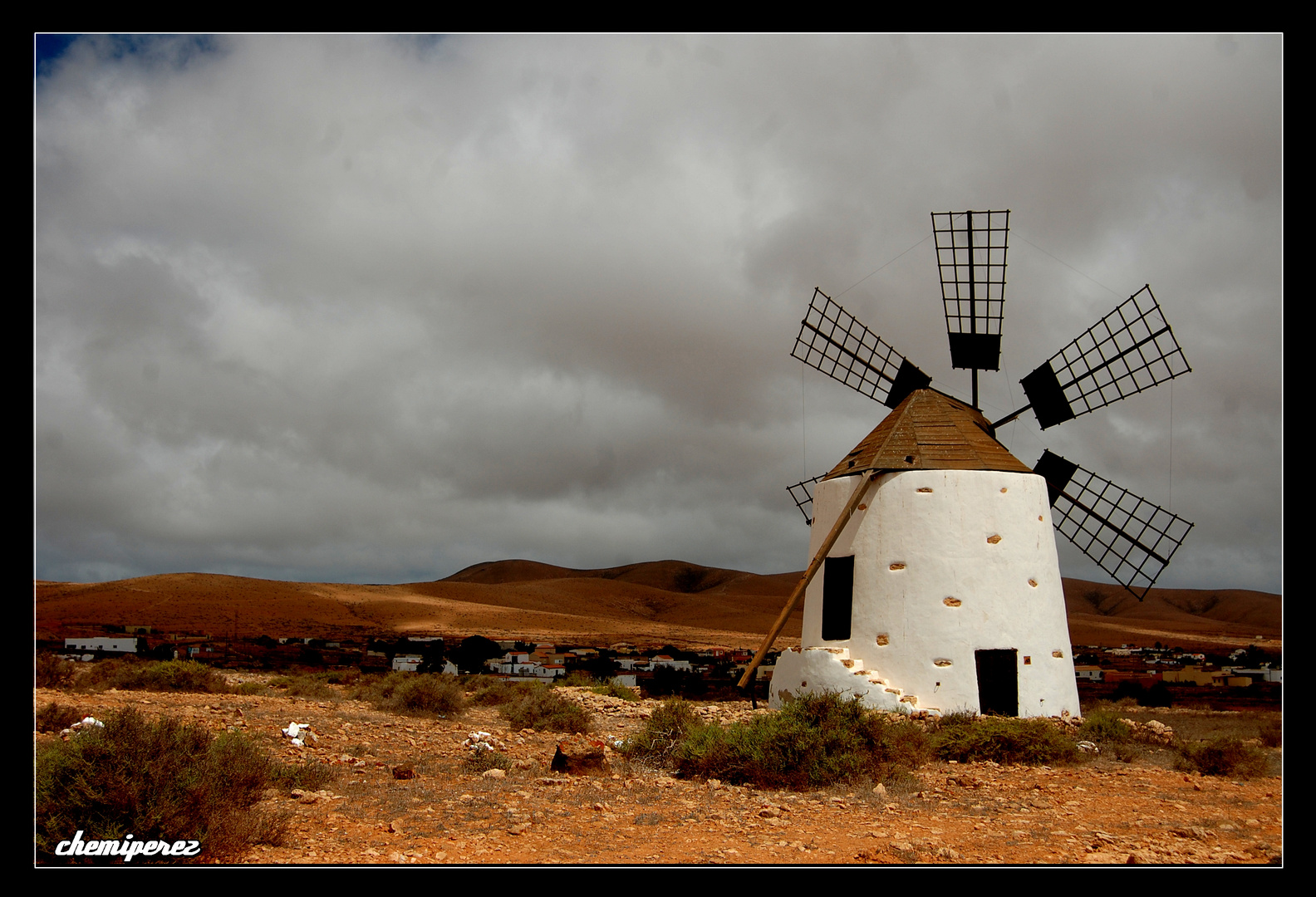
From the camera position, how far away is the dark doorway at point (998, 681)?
44.3 ft

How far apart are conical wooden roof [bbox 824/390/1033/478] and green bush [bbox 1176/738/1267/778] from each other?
5335 mm

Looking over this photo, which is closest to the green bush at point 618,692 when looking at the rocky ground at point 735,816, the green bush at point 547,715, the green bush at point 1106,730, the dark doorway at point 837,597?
the green bush at point 547,715

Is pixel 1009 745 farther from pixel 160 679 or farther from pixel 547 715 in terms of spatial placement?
pixel 160 679

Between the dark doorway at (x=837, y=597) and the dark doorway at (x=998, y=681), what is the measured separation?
7.36 feet

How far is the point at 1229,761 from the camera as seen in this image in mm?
10227

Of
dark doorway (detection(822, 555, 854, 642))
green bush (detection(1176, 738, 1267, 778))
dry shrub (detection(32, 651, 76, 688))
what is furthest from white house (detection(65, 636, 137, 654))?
green bush (detection(1176, 738, 1267, 778))

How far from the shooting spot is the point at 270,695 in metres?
16.6

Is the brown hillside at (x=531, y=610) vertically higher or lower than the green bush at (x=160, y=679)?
lower

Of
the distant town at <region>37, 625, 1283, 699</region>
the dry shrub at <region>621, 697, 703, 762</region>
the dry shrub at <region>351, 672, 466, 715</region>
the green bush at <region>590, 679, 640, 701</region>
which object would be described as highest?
the dry shrub at <region>621, 697, 703, 762</region>

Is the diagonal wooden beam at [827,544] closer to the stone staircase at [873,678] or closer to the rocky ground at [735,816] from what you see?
the stone staircase at [873,678]

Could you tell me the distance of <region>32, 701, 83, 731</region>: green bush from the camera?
9.94 meters

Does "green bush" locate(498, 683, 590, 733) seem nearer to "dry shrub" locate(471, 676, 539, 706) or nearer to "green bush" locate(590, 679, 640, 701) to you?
"dry shrub" locate(471, 676, 539, 706)
